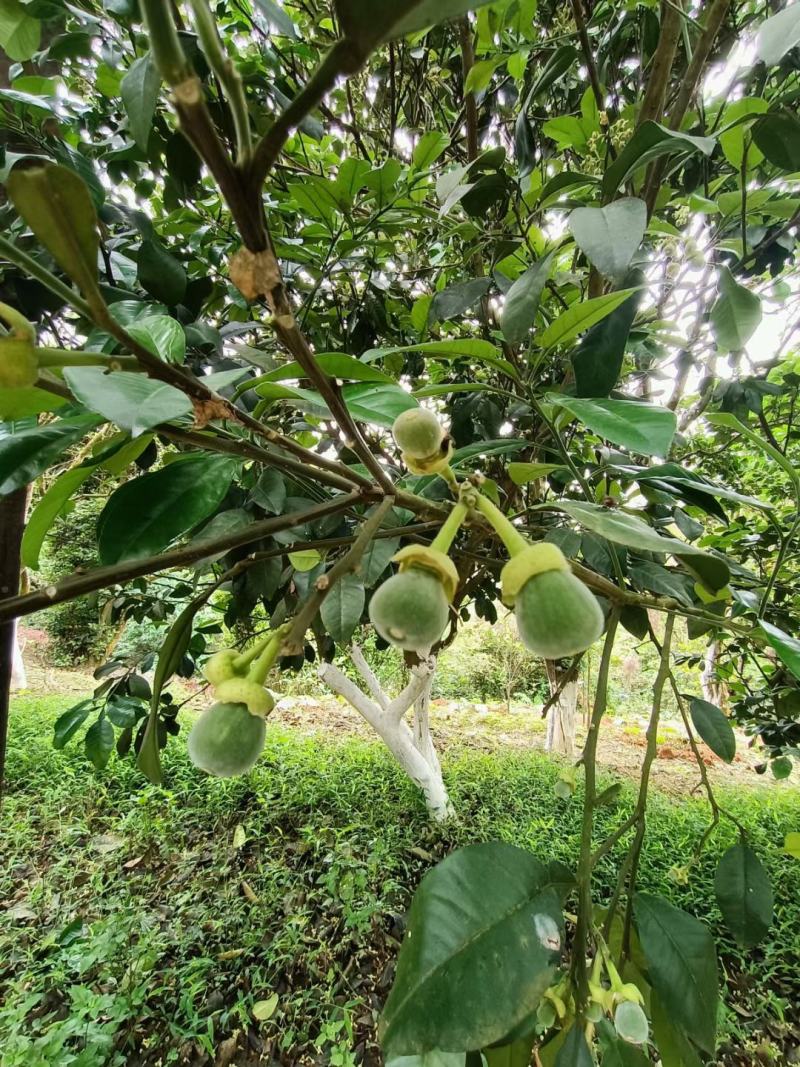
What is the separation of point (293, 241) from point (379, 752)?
375cm

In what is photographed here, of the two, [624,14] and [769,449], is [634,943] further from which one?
[624,14]

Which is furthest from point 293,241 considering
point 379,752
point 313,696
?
point 313,696

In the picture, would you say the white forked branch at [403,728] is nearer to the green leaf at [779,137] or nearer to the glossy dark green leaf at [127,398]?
the green leaf at [779,137]

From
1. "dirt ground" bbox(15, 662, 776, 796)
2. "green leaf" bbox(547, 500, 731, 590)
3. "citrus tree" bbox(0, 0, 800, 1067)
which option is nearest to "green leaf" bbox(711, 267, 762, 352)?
"citrus tree" bbox(0, 0, 800, 1067)

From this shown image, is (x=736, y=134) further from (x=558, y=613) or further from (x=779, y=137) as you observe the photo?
(x=558, y=613)

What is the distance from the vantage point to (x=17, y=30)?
901 millimetres

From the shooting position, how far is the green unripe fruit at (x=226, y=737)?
37 centimetres

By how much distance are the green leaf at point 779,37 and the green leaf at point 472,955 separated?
2.96 feet

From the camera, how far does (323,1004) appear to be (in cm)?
198

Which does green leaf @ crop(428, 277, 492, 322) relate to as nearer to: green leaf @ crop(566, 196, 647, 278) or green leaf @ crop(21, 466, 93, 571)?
green leaf @ crop(566, 196, 647, 278)

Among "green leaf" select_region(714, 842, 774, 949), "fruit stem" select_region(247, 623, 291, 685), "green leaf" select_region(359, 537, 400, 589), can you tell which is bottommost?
"green leaf" select_region(714, 842, 774, 949)

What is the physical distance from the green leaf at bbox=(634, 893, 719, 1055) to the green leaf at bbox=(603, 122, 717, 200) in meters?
0.80

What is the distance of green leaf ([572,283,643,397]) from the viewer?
0.61 metres

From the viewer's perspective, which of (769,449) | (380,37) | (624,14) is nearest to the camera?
(380,37)
